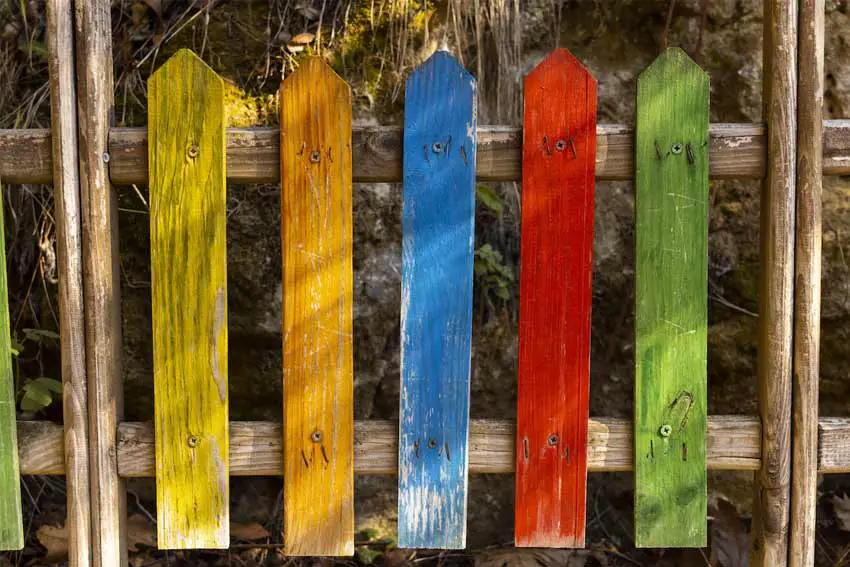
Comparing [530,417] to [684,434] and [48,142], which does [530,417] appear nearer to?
[684,434]

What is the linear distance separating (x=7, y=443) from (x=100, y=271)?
19.4 inches

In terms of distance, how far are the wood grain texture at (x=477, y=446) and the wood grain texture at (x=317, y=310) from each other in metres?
0.05

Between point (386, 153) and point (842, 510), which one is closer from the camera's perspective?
point (386, 153)

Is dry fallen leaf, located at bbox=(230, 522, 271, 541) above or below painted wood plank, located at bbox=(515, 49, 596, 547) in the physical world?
below

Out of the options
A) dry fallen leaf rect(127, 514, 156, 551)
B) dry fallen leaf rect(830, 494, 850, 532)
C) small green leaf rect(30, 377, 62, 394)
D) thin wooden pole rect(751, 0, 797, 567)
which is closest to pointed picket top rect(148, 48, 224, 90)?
small green leaf rect(30, 377, 62, 394)

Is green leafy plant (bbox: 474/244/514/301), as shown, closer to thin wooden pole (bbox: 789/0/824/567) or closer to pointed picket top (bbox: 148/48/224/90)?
Result: thin wooden pole (bbox: 789/0/824/567)

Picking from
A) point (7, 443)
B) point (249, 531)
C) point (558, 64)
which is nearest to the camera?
point (558, 64)

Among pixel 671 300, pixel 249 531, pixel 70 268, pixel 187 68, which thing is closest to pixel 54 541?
pixel 249 531

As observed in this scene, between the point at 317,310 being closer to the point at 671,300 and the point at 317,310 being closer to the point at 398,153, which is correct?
the point at 398,153

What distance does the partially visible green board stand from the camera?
2113 mm

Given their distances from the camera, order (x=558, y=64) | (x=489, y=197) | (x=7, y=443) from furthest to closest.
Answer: (x=489, y=197), (x=7, y=443), (x=558, y=64)

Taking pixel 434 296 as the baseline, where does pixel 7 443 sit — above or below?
below

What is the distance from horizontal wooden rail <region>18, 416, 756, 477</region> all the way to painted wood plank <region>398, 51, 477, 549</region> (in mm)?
51

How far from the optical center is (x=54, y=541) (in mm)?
2779
